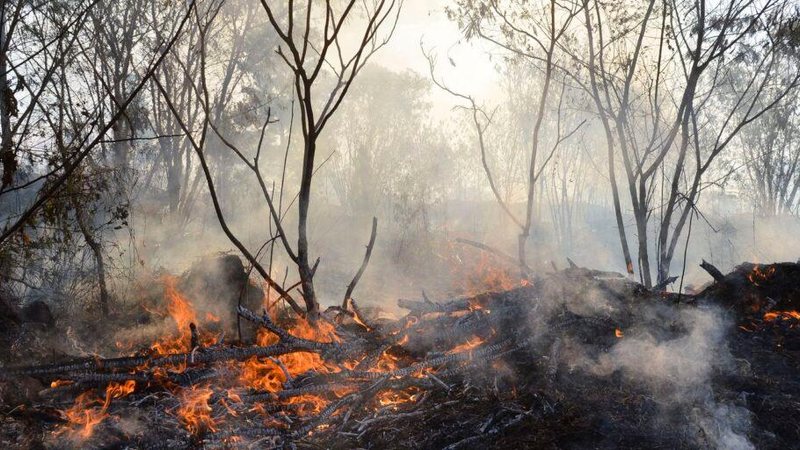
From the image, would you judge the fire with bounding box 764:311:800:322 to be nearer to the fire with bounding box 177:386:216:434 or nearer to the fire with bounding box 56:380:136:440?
the fire with bounding box 177:386:216:434

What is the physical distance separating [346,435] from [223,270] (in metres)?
3.38

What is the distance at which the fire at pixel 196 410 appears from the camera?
3.40m

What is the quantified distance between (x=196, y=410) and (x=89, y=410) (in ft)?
2.29

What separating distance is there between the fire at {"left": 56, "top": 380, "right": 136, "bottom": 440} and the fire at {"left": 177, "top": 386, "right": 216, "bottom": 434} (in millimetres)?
458

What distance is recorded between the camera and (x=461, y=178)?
48000 mm

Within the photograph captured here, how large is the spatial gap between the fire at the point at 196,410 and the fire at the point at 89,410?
46 cm

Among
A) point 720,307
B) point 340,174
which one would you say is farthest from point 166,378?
point 340,174

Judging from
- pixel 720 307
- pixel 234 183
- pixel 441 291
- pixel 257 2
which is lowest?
pixel 441 291

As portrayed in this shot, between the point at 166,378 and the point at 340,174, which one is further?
the point at 340,174

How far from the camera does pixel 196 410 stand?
11.7ft

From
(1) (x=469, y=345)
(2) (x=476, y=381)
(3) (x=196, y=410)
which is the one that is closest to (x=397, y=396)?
(2) (x=476, y=381)

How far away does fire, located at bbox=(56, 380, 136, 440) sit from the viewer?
3344mm

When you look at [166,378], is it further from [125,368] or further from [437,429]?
[437,429]

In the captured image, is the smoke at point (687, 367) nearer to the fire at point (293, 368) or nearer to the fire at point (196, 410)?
the fire at point (293, 368)
